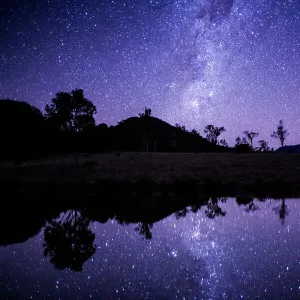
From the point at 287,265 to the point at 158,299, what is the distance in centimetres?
461

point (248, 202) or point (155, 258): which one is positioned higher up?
point (248, 202)

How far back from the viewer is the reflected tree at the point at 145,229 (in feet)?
37.3

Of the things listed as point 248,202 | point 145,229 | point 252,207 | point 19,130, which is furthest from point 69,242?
point 19,130

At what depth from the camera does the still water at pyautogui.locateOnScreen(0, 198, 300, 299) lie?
6.29 m

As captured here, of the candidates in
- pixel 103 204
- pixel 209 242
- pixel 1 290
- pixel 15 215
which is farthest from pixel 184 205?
pixel 1 290

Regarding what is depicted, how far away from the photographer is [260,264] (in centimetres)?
781

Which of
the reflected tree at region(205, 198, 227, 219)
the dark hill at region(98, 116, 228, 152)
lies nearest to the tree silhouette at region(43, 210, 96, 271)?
the reflected tree at region(205, 198, 227, 219)

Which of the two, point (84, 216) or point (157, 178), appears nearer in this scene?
point (84, 216)

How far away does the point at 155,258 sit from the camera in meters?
8.51

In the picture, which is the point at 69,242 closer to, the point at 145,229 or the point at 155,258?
the point at 145,229

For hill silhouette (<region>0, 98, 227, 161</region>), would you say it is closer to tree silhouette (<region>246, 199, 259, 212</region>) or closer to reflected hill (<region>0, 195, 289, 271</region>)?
reflected hill (<region>0, 195, 289, 271</region>)

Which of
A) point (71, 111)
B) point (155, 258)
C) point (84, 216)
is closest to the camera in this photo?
point (155, 258)

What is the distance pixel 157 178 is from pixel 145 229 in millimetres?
19526

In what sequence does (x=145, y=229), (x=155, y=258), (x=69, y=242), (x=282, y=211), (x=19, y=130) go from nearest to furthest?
(x=155, y=258) → (x=69, y=242) → (x=145, y=229) → (x=282, y=211) → (x=19, y=130)
